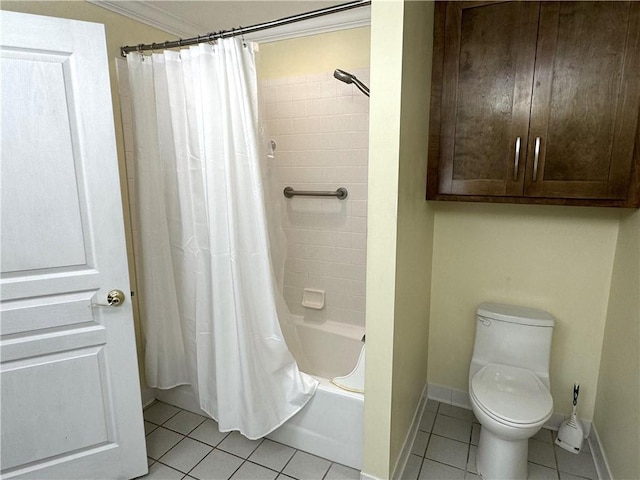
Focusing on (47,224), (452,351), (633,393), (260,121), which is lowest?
(452,351)

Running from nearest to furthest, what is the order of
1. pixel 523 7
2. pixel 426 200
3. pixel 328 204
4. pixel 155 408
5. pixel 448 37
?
pixel 523 7
pixel 448 37
pixel 426 200
pixel 155 408
pixel 328 204

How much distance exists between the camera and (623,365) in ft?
5.33

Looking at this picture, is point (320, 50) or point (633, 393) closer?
point (633, 393)

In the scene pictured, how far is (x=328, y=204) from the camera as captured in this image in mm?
2426

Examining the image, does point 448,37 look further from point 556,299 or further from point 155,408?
point 155,408

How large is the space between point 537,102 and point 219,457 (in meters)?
2.31

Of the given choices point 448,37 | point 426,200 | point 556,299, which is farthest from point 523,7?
point 556,299

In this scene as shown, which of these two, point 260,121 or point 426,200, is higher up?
point 260,121

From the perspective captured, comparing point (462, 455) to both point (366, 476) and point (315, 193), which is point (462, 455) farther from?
point (315, 193)

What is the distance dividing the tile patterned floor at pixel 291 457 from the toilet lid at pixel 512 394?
40cm

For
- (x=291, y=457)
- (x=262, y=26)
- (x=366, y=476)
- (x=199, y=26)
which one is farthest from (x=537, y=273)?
(x=199, y=26)

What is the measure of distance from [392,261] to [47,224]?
137 centimetres

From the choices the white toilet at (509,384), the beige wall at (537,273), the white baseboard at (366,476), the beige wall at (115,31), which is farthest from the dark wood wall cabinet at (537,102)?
the beige wall at (115,31)

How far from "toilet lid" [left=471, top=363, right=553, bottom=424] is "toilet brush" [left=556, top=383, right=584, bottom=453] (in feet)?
1.08
